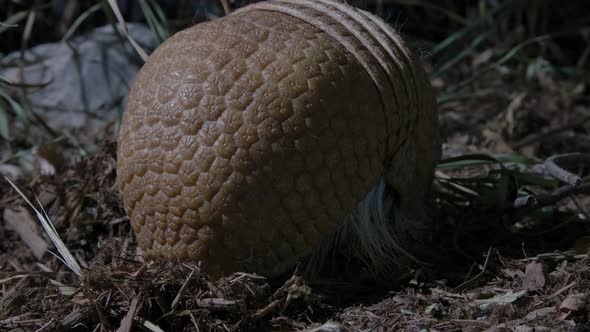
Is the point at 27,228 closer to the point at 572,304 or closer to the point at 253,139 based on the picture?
the point at 253,139

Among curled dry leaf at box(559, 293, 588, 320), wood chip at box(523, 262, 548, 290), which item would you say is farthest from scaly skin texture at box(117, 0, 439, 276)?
curled dry leaf at box(559, 293, 588, 320)

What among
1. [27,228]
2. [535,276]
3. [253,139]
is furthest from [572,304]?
[27,228]

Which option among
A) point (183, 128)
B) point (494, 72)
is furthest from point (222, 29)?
point (494, 72)

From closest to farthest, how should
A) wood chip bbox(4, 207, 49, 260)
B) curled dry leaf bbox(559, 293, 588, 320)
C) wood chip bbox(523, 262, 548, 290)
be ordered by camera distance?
curled dry leaf bbox(559, 293, 588, 320), wood chip bbox(523, 262, 548, 290), wood chip bbox(4, 207, 49, 260)

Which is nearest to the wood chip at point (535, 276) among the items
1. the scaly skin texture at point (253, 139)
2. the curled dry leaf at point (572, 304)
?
the curled dry leaf at point (572, 304)

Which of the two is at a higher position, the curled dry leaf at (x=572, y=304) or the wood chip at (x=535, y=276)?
the curled dry leaf at (x=572, y=304)

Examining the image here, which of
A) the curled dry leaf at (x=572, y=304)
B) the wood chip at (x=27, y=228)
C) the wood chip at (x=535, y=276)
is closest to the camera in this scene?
the curled dry leaf at (x=572, y=304)

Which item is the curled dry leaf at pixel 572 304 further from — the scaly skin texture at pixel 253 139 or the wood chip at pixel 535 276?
the scaly skin texture at pixel 253 139

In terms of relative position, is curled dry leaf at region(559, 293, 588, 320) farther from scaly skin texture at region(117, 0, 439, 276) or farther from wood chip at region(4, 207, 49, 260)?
wood chip at region(4, 207, 49, 260)
